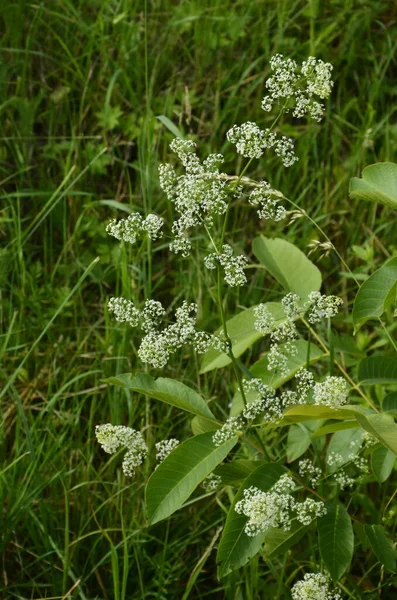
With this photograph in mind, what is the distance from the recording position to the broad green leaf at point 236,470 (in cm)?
181

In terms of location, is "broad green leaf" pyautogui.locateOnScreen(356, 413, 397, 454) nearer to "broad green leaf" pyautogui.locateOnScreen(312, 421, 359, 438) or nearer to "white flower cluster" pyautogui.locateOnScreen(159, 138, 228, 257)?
"broad green leaf" pyautogui.locateOnScreen(312, 421, 359, 438)

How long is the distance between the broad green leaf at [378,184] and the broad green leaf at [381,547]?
668 mm

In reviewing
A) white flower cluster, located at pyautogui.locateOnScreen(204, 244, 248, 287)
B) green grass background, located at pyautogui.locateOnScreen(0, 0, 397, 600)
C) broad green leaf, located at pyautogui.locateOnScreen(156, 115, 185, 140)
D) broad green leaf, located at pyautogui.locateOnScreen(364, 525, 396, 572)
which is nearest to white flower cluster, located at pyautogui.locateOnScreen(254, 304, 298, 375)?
white flower cluster, located at pyautogui.locateOnScreen(204, 244, 248, 287)

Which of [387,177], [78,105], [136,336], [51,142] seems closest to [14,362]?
[136,336]

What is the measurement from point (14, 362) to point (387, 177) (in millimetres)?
1405

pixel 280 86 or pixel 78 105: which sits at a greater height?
pixel 280 86

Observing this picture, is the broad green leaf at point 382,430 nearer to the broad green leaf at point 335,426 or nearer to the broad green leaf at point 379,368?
the broad green leaf at point 335,426

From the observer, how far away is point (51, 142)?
330cm

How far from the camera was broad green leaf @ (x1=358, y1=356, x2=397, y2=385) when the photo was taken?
6.19 ft

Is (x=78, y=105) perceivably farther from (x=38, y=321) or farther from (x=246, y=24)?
(x=38, y=321)

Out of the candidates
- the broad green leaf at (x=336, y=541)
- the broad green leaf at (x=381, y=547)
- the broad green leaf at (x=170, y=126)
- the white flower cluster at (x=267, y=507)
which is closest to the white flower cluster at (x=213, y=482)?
the white flower cluster at (x=267, y=507)

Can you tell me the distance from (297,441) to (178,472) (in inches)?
A: 18.1

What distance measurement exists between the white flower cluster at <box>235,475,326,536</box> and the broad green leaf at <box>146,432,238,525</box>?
88 millimetres

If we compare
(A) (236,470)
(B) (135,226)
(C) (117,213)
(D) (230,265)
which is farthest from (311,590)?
(C) (117,213)
